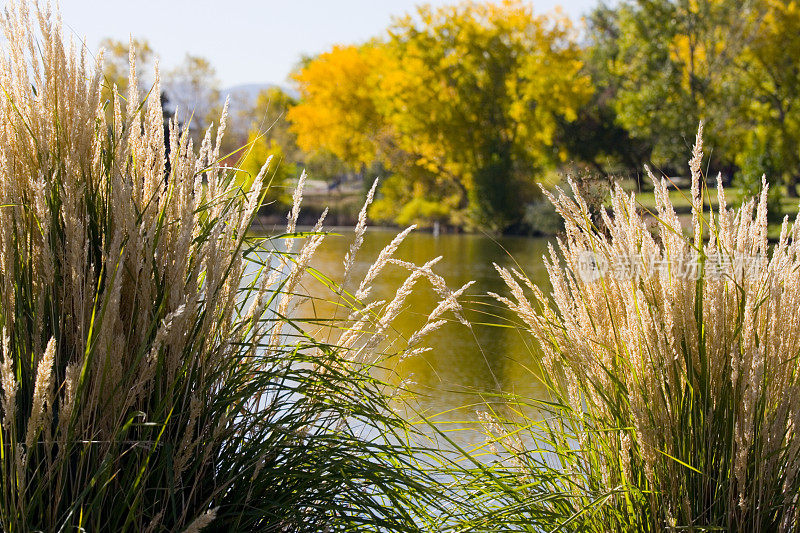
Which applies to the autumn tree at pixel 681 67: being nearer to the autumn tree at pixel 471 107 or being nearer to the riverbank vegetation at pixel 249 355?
the autumn tree at pixel 471 107

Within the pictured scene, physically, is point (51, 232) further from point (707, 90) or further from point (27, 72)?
point (707, 90)

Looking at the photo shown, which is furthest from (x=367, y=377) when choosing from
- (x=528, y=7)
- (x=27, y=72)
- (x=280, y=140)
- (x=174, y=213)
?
(x=280, y=140)

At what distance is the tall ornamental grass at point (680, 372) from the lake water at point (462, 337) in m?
0.20

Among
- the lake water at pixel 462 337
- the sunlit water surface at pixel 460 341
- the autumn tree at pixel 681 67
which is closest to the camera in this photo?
the sunlit water surface at pixel 460 341

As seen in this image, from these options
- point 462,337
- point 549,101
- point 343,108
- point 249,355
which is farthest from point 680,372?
point 343,108

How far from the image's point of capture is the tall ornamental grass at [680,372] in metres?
1.66

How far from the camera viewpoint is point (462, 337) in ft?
20.0

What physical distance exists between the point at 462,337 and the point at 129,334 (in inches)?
185

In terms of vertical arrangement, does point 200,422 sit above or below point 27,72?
below

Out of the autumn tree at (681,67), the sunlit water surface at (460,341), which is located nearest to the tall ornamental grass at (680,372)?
the sunlit water surface at (460,341)

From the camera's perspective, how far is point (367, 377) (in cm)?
182

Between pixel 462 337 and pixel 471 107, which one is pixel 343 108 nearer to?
pixel 471 107

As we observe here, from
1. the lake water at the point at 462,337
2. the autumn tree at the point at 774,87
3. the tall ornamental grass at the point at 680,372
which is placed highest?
the autumn tree at the point at 774,87

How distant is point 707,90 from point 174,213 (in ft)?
68.9
